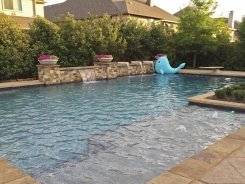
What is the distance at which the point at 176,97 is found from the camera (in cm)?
1091

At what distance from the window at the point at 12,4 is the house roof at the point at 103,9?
9603 mm

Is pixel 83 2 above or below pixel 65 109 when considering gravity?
above

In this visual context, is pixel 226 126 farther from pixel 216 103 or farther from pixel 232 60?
pixel 232 60

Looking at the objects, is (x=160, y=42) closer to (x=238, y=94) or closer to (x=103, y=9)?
(x=103, y=9)

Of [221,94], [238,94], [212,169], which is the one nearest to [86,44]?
[221,94]

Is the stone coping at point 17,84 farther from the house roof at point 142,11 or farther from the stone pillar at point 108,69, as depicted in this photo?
the house roof at point 142,11

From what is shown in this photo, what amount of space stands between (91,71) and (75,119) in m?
9.03

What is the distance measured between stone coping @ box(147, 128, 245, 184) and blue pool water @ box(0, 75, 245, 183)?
0.82 metres

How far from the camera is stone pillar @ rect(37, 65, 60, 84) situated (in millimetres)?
14234

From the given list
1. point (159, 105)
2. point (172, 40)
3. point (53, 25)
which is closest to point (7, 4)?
point (53, 25)

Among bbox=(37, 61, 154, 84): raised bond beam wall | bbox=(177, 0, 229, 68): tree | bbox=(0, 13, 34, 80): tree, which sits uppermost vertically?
bbox=(177, 0, 229, 68): tree

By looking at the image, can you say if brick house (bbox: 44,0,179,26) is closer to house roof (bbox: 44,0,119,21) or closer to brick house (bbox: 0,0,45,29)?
house roof (bbox: 44,0,119,21)

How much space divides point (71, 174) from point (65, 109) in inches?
189

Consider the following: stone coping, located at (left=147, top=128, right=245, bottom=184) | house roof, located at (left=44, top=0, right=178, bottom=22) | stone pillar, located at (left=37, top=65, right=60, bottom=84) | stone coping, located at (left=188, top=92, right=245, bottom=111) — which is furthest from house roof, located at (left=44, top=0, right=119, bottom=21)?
stone coping, located at (left=147, top=128, right=245, bottom=184)
